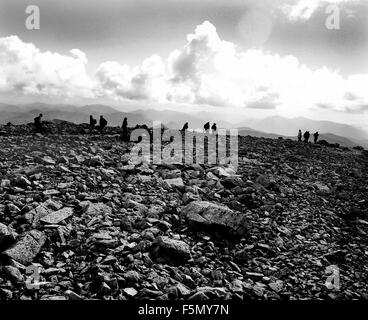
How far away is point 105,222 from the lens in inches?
256

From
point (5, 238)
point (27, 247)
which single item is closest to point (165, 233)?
point (27, 247)

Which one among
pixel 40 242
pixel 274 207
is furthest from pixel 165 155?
pixel 40 242

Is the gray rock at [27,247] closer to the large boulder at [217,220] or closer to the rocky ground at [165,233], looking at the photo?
the rocky ground at [165,233]

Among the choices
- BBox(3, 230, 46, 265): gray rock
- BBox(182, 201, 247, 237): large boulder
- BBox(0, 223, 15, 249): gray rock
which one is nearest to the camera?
BBox(3, 230, 46, 265): gray rock

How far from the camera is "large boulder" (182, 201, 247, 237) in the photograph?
270 inches

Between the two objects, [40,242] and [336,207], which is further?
[336,207]

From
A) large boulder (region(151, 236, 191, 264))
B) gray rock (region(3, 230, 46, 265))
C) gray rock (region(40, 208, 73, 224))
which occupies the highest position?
gray rock (region(40, 208, 73, 224))

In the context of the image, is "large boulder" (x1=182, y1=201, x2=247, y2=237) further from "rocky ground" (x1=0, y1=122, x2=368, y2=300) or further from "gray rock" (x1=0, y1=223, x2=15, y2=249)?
"gray rock" (x1=0, y1=223, x2=15, y2=249)

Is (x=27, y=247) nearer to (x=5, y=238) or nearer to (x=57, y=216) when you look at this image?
(x=5, y=238)

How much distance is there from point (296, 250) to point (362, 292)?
1523 mm

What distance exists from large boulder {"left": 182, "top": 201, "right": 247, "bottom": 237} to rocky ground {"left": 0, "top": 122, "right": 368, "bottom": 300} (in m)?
0.02

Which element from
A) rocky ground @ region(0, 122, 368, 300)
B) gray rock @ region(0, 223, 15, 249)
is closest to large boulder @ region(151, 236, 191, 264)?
rocky ground @ region(0, 122, 368, 300)

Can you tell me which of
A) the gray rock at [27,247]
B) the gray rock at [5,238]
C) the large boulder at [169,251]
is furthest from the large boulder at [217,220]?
the gray rock at [5,238]
